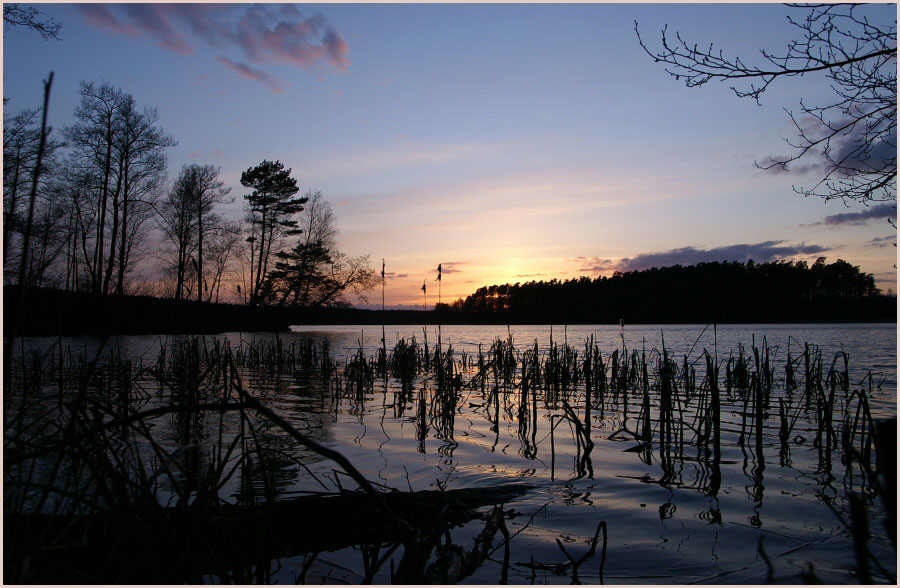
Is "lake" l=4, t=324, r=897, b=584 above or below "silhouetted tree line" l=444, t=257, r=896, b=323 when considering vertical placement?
below

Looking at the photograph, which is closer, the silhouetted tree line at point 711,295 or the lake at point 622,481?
the lake at point 622,481

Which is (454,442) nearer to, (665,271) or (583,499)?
(583,499)

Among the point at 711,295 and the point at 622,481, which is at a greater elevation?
the point at 711,295

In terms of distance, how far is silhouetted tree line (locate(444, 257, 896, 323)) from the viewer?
76.6 m

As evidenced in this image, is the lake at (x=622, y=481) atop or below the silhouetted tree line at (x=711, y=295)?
below

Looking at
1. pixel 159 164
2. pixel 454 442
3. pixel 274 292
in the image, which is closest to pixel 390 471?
pixel 454 442

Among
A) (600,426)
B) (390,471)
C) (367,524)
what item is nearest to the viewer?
(367,524)

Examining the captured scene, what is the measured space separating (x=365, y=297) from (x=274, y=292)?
704 centimetres

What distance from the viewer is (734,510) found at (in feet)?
13.0

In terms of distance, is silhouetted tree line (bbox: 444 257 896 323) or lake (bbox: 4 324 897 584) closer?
lake (bbox: 4 324 897 584)

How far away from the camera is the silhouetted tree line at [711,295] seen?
76.6 metres

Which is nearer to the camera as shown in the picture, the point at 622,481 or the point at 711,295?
the point at 622,481

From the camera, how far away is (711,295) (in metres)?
87.1

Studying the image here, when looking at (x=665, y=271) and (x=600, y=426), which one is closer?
(x=600, y=426)
